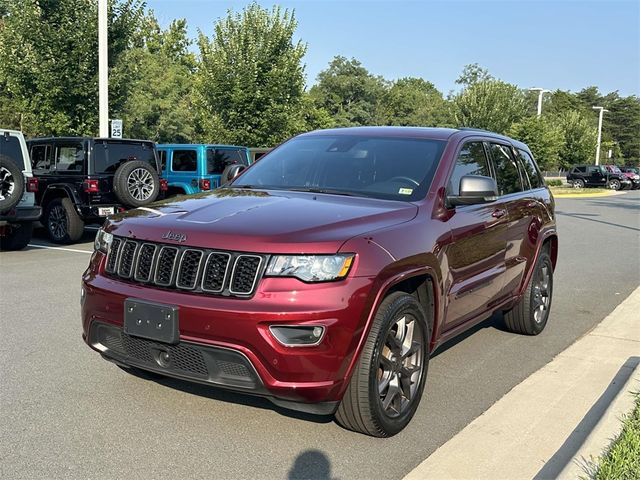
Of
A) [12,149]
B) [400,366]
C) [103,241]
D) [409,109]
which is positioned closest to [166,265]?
[103,241]

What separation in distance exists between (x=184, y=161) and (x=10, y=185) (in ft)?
16.1

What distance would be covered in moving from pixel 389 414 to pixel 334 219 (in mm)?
1141

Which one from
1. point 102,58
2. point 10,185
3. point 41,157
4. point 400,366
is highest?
point 102,58

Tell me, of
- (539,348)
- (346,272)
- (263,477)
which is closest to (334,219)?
(346,272)

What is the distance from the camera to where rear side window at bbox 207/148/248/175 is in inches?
547

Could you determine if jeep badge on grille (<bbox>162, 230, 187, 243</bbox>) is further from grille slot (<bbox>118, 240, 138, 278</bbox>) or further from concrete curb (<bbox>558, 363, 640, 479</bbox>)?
concrete curb (<bbox>558, 363, 640, 479</bbox>)

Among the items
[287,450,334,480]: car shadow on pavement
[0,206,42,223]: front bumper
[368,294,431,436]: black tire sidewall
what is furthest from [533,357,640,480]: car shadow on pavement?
[0,206,42,223]: front bumper

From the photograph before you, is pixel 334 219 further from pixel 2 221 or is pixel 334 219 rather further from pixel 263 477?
pixel 2 221

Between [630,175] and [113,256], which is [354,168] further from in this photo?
[630,175]

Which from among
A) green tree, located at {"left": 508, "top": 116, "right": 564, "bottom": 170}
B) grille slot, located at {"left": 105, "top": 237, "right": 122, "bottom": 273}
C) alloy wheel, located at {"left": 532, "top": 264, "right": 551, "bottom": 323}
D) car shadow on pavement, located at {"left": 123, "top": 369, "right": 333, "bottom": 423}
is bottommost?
car shadow on pavement, located at {"left": 123, "top": 369, "right": 333, "bottom": 423}

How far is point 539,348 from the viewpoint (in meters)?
5.64

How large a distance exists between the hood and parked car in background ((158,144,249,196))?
972cm

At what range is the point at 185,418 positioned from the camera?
3787 mm

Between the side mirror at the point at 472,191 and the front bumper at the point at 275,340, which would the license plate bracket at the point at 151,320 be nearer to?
the front bumper at the point at 275,340
